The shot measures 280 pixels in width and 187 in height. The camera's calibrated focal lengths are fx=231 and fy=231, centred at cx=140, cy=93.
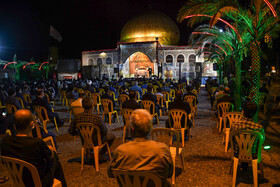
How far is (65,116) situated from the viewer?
1012cm

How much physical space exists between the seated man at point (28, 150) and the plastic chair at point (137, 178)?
1.00 m

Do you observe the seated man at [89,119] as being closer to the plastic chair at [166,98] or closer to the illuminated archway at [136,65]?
the plastic chair at [166,98]

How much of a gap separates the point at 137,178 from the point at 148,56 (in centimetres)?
3668

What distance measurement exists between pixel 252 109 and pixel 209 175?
143 cm

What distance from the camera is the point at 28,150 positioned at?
2.63 m

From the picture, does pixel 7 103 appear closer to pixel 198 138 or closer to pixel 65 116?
pixel 65 116

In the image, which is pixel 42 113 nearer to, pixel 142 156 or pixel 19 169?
pixel 19 169

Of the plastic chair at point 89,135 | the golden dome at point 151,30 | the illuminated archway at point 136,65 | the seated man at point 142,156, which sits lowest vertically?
the plastic chair at point 89,135

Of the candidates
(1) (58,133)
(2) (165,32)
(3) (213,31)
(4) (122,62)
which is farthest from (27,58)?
(1) (58,133)

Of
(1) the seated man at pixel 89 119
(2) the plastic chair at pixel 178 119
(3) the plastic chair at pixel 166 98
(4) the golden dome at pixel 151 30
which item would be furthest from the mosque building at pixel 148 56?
(1) the seated man at pixel 89 119

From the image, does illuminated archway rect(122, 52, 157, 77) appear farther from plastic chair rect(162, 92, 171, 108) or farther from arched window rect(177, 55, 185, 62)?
plastic chair rect(162, 92, 171, 108)

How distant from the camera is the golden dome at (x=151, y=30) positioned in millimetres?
44531

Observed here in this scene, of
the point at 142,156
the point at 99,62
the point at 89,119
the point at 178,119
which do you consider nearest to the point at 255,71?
the point at 178,119

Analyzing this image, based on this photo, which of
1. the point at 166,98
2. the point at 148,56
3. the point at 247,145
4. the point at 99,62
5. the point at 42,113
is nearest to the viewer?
the point at 247,145
